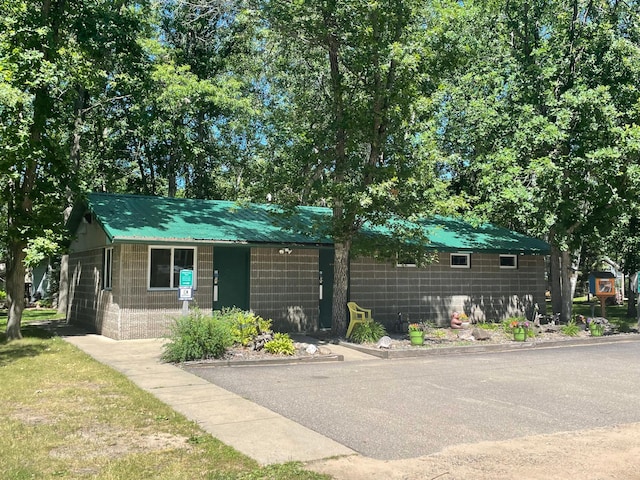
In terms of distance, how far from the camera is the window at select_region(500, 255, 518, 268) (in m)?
21.3

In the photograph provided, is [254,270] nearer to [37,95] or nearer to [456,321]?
[456,321]

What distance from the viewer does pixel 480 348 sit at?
45.9 ft

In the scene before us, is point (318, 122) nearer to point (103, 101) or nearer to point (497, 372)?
point (497, 372)

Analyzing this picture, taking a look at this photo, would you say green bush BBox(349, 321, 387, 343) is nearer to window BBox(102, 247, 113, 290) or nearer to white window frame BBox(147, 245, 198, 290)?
white window frame BBox(147, 245, 198, 290)

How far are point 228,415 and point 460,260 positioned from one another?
1458cm

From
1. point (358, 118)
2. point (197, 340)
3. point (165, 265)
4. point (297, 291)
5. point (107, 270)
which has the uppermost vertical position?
point (358, 118)

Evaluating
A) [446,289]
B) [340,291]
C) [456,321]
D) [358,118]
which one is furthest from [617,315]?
[358,118]

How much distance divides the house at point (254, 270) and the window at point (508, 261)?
37 millimetres

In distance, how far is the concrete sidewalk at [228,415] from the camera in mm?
5715

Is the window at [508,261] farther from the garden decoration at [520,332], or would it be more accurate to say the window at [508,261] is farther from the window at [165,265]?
the window at [165,265]

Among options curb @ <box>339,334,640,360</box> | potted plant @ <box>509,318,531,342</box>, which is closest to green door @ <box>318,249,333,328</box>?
curb @ <box>339,334,640,360</box>

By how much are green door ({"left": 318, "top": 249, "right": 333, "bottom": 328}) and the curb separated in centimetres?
388

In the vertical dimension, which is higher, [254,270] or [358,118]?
[358,118]

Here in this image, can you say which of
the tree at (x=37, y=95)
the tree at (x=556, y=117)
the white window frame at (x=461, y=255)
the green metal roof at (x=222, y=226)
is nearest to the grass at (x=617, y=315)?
the tree at (x=556, y=117)
